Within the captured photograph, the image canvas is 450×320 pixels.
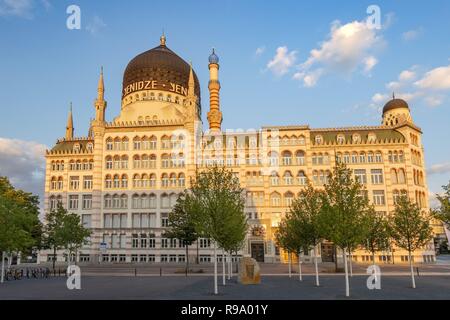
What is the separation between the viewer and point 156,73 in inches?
3654

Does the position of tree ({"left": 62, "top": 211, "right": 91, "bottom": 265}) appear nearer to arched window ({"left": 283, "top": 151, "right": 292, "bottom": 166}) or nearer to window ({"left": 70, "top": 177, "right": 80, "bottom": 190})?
window ({"left": 70, "top": 177, "right": 80, "bottom": 190})

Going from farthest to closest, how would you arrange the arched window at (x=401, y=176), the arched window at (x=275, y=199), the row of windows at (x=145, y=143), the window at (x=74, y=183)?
the window at (x=74, y=183)
the row of windows at (x=145, y=143)
the arched window at (x=275, y=199)
the arched window at (x=401, y=176)

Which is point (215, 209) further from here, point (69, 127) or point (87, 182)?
point (69, 127)

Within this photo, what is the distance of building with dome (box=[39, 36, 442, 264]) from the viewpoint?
76.8 meters

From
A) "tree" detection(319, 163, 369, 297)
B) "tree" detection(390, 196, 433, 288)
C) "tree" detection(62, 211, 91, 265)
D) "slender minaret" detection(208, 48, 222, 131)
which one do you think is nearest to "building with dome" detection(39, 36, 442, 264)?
"slender minaret" detection(208, 48, 222, 131)

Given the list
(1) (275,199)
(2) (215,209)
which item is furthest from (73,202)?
(2) (215,209)

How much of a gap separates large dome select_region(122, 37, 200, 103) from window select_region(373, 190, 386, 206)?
47.0 meters

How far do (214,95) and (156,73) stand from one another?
47.5ft

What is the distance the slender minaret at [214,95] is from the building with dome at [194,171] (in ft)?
32.1

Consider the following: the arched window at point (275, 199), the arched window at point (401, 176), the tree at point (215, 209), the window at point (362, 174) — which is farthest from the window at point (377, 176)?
the tree at point (215, 209)

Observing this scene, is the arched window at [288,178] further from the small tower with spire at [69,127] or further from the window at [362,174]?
the small tower with spire at [69,127]

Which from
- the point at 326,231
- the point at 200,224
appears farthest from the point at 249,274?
the point at 326,231

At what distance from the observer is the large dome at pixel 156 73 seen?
9256 cm
